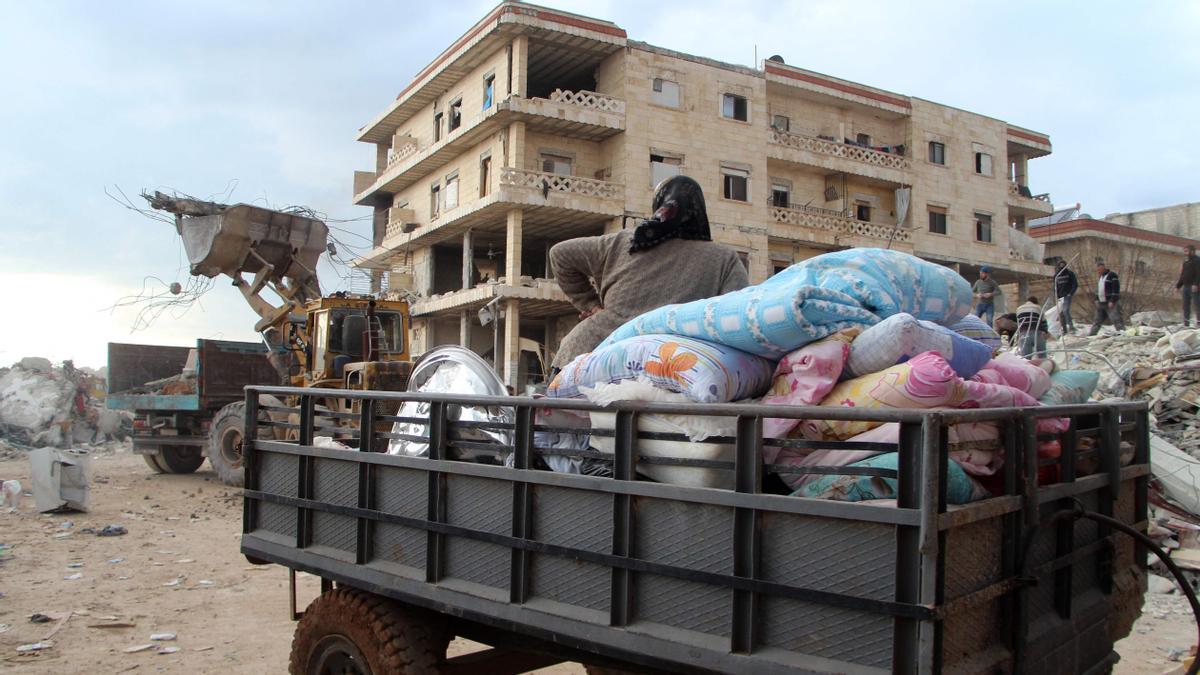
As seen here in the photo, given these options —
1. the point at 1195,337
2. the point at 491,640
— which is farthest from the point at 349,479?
the point at 1195,337

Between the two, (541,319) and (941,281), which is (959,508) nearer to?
(941,281)

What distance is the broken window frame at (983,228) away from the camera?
28.8 metres

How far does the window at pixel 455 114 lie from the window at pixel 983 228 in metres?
17.7

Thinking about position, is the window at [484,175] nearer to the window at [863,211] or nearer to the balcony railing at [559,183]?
the balcony railing at [559,183]

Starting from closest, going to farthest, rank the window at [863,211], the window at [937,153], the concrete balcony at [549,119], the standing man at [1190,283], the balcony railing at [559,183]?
the standing man at [1190,283]
the balcony railing at [559,183]
the concrete balcony at [549,119]
the window at [863,211]
the window at [937,153]

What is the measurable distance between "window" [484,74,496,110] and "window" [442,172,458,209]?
264 centimetres

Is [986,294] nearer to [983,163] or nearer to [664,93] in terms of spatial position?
[664,93]

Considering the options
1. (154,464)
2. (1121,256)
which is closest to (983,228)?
(1121,256)

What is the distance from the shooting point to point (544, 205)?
800 inches

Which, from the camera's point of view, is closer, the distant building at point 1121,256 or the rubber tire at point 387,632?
the rubber tire at point 387,632

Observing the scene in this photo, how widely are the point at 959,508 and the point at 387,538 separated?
191 cm

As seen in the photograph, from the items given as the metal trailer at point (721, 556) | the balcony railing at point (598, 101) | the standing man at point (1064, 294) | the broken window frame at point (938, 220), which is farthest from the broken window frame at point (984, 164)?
the metal trailer at point (721, 556)

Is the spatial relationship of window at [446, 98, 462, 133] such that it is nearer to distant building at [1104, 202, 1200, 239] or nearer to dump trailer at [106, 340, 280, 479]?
dump trailer at [106, 340, 280, 479]

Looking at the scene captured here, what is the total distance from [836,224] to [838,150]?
2.32m
